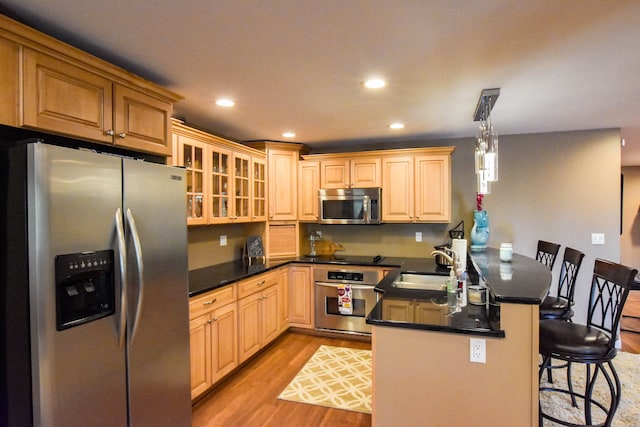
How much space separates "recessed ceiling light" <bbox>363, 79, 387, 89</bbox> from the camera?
2316 millimetres

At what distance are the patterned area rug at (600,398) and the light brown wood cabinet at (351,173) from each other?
255 cm

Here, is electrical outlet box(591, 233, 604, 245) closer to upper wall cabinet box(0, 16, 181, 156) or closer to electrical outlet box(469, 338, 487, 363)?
electrical outlet box(469, 338, 487, 363)

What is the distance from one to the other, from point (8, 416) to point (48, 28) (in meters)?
1.74

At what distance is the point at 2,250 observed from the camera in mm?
1435

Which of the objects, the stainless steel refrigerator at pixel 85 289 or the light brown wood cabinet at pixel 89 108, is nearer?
the stainless steel refrigerator at pixel 85 289

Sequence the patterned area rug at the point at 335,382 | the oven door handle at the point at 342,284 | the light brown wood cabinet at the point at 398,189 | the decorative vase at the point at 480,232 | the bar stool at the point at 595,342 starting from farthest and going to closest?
the light brown wood cabinet at the point at 398,189
the oven door handle at the point at 342,284
the decorative vase at the point at 480,232
the patterned area rug at the point at 335,382
the bar stool at the point at 595,342

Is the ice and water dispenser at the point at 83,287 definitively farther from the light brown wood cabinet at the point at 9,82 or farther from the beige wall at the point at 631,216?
the beige wall at the point at 631,216

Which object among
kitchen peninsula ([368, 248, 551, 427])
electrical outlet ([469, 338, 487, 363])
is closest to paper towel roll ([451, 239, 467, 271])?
kitchen peninsula ([368, 248, 551, 427])

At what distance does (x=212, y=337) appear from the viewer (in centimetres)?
271

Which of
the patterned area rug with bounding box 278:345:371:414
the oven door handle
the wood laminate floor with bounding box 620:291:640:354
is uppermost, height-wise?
the oven door handle

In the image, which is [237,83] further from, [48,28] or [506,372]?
[506,372]

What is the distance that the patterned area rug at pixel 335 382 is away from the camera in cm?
267

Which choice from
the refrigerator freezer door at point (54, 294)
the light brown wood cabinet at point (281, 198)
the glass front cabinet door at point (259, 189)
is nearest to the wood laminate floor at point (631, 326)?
the light brown wood cabinet at point (281, 198)

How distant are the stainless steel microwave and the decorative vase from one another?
105 cm
